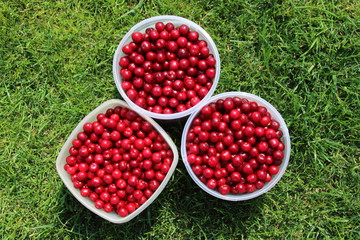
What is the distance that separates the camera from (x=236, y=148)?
246 centimetres

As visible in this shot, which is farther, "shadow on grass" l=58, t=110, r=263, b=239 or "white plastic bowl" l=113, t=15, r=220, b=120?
"shadow on grass" l=58, t=110, r=263, b=239

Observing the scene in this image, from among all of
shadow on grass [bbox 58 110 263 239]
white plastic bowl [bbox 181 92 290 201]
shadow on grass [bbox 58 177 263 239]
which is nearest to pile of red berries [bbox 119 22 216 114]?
white plastic bowl [bbox 181 92 290 201]

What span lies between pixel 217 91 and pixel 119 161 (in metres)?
1.03

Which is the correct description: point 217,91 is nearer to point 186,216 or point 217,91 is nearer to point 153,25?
point 153,25

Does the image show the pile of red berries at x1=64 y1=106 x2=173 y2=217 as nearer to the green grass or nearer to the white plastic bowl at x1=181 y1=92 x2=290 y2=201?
the white plastic bowl at x1=181 y1=92 x2=290 y2=201

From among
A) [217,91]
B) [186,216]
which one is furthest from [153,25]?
[186,216]

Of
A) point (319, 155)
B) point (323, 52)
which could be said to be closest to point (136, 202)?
point (319, 155)

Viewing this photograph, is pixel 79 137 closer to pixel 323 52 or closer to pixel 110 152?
pixel 110 152

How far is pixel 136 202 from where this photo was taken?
257 cm

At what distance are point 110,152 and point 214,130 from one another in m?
0.79

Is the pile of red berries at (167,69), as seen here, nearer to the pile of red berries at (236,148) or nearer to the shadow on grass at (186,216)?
the pile of red berries at (236,148)

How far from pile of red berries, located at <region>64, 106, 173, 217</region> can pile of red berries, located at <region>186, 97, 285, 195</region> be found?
0.94 feet

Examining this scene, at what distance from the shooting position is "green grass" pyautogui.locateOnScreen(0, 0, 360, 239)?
113 inches

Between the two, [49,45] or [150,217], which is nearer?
[150,217]
